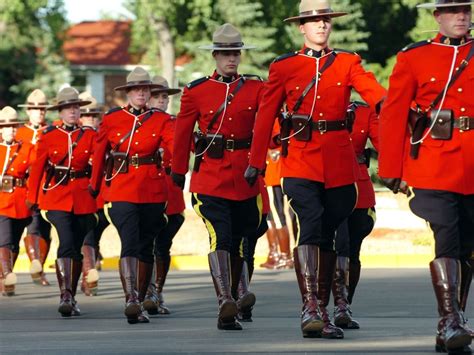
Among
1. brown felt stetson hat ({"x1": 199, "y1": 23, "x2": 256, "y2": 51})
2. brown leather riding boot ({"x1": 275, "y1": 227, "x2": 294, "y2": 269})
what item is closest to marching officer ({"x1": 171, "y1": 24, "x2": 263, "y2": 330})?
brown felt stetson hat ({"x1": 199, "y1": 23, "x2": 256, "y2": 51})

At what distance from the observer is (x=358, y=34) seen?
142 ft

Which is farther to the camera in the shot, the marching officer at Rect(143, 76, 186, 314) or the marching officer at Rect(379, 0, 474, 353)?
the marching officer at Rect(143, 76, 186, 314)

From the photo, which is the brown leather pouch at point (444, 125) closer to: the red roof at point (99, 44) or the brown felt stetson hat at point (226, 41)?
the brown felt stetson hat at point (226, 41)

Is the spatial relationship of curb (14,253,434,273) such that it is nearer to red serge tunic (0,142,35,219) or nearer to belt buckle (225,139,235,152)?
red serge tunic (0,142,35,219)

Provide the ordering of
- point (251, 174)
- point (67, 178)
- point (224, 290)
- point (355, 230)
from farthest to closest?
point (67, 178), point (355, 230), point (224, 290), point (251, 174)

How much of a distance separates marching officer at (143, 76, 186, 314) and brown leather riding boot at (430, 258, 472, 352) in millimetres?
5017

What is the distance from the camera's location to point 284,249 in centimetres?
2280

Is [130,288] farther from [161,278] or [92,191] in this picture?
[161,278]

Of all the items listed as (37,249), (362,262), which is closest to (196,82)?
(37,249)

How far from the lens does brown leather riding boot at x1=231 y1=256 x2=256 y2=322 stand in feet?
43.3

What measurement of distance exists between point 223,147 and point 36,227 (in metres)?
7.52

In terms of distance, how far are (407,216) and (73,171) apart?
542 inches

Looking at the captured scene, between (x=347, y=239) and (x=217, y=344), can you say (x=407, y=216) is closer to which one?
(x=347, y=239)

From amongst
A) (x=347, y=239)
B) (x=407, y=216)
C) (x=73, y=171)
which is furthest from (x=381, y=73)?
(x=347, y=239)
